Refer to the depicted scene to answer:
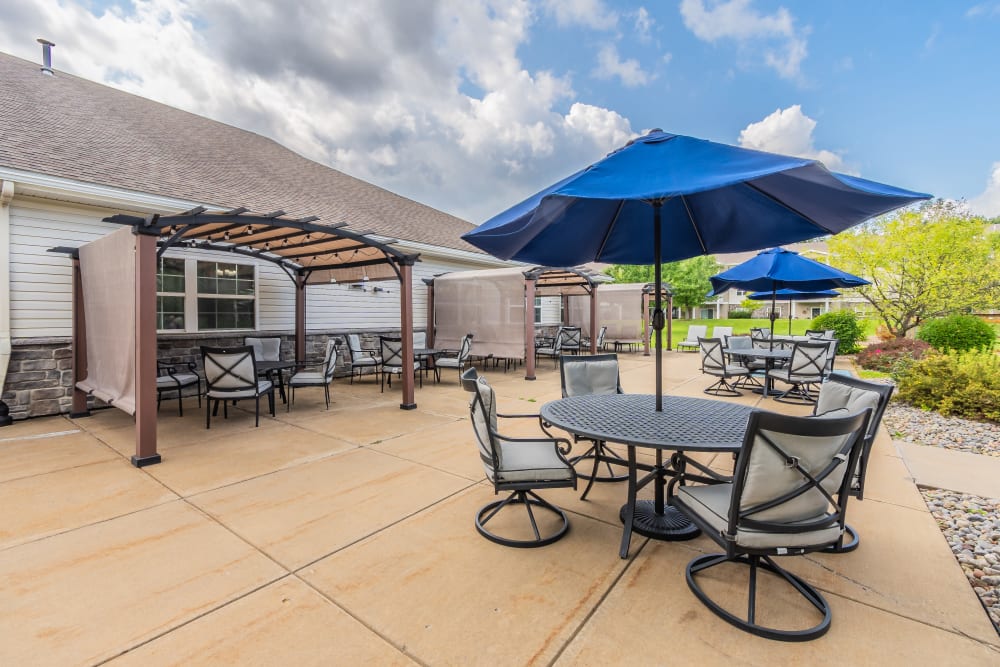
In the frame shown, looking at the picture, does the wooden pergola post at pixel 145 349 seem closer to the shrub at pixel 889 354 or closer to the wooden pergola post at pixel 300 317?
the wooden pergola post at pixel 300 317

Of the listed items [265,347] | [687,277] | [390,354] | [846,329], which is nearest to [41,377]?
[265,347]

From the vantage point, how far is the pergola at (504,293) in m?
9.68

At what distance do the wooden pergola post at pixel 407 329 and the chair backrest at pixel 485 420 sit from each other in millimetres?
3957

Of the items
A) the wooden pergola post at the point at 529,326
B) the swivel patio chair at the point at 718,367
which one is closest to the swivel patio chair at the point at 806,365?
the swivel patio chair at the point at 718,367

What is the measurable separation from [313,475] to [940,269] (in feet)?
48.7

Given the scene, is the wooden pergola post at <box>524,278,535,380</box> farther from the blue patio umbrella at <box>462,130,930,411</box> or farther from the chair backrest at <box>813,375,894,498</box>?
the chair backrest at <box>813,375,894,498</box>

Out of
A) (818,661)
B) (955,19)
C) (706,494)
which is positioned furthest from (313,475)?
(955,19)

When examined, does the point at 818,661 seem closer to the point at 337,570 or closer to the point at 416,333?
the point at 337,570

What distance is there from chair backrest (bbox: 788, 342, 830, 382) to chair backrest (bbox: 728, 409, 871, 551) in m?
5.64

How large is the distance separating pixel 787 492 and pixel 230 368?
576 cm

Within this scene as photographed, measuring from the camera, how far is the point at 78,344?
5801mm

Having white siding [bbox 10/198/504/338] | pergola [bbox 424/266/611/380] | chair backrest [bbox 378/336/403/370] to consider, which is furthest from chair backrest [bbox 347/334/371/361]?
white siding [bbox 10/198/504/338]

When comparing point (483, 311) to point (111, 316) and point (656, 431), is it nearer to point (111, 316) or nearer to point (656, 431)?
point (111, 316)

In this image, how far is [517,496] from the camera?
3088 mm
